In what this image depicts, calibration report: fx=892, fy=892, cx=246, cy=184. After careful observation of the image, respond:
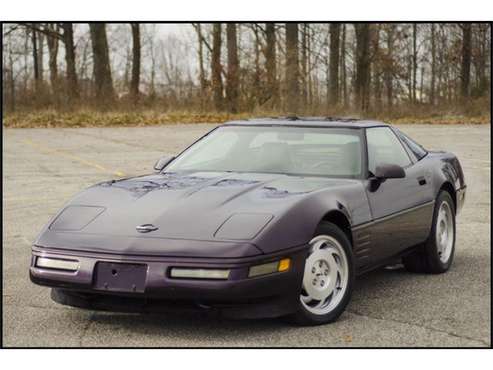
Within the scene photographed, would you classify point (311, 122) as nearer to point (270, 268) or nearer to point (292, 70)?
point (270, 268)

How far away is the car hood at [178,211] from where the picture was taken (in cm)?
512

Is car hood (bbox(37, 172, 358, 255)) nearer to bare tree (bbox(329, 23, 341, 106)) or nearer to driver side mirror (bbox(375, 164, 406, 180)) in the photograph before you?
driver side mirror (bbox(375, 164, 406, 180))

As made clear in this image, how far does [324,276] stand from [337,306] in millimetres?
207

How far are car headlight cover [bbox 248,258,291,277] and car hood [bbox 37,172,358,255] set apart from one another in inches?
3.8

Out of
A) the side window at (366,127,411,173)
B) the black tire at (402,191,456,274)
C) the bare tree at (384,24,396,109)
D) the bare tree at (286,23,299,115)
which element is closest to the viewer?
the side window at (366,127,411,173)

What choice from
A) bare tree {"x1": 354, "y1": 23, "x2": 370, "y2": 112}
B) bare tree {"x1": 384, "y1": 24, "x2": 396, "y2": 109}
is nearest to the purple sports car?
bare tree {"x1": 354, "y1": 23, "x2": 370, "y2": 112}

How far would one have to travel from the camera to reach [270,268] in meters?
5.03

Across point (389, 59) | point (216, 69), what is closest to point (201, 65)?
point (216, 69)

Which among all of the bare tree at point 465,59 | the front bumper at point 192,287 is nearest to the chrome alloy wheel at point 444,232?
the front bumper at point 192,287

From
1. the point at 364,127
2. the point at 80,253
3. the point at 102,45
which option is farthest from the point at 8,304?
the point at 102,45

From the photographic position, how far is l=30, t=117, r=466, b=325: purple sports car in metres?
4.98

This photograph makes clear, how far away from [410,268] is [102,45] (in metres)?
32.3

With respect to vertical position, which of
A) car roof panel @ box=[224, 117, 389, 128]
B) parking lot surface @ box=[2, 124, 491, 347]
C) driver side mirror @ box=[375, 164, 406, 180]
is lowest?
parking lot surface @ box=[2, 124, 491, 347]

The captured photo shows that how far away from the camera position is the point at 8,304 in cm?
614
